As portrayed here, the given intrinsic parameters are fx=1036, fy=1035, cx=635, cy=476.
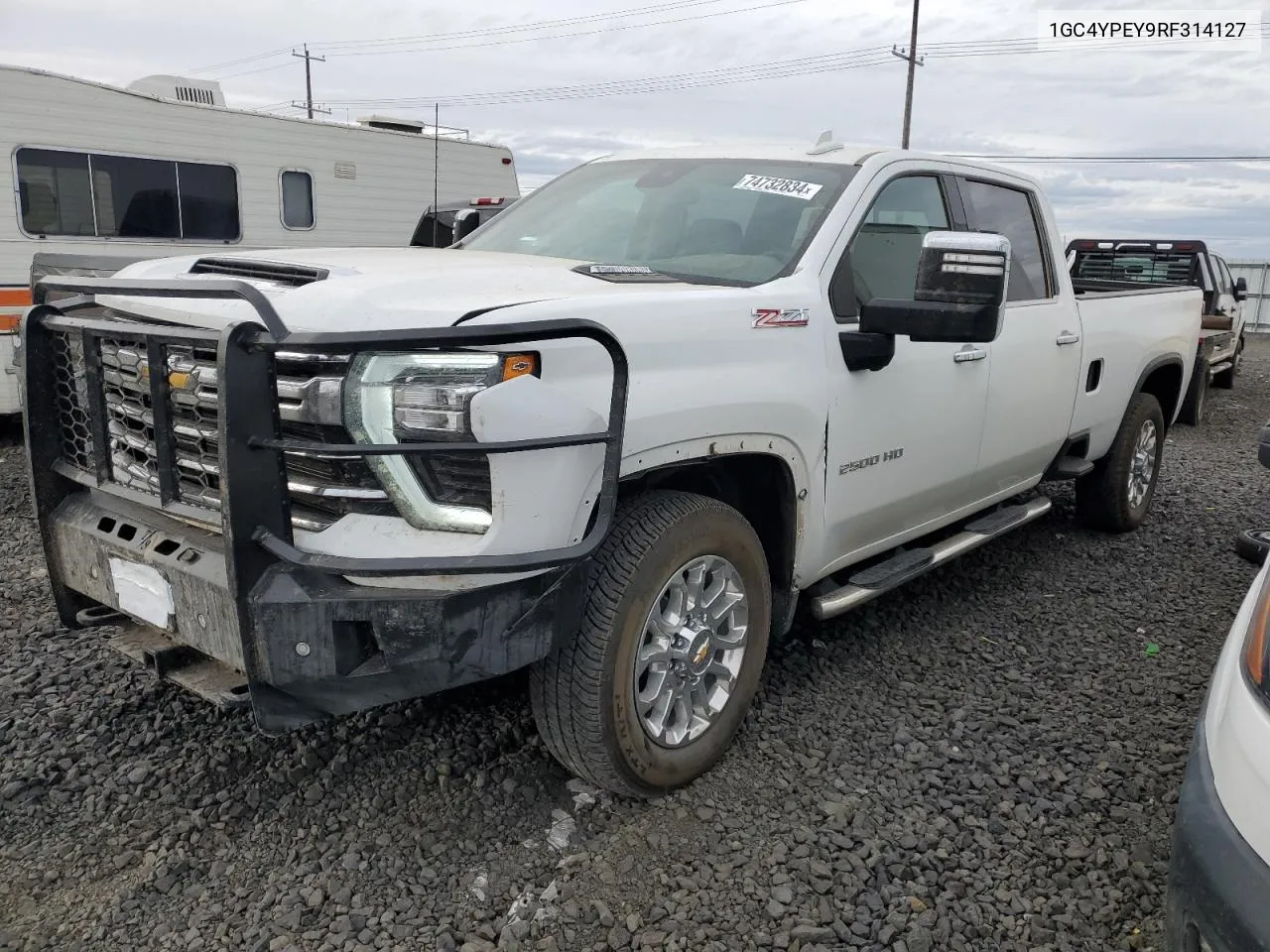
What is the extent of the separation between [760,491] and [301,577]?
1.56 meters

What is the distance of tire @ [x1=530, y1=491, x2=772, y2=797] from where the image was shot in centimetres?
268

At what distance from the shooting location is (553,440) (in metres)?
2.30

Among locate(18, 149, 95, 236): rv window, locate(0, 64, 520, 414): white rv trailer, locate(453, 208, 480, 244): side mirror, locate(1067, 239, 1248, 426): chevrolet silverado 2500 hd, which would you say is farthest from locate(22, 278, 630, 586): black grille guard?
locate(1067, 239, 1248, 426): chevrolet silverado 2500 hd

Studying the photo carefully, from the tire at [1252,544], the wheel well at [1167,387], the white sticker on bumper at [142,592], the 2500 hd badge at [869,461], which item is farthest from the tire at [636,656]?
the wheel well at [1167,387]

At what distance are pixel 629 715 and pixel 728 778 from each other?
1.80ft

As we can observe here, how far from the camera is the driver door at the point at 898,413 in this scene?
3.39 metres

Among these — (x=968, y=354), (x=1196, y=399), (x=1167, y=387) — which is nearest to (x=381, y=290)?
(x=968, y=354)

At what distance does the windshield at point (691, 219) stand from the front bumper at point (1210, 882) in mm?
1907

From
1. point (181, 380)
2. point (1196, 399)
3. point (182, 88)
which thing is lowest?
point (1196, 399)

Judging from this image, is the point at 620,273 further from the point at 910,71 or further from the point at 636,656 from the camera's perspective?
the point at 910,71

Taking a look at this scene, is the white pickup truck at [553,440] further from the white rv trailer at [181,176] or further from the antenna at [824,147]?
the white rv trailer at [181,176]

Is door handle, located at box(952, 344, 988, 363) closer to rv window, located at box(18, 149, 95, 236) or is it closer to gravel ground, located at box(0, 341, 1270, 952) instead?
gravel ground, located at box(0, 341, 1270, 952)

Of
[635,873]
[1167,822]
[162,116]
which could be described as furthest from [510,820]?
[162,116]

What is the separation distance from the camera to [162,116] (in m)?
8.88
